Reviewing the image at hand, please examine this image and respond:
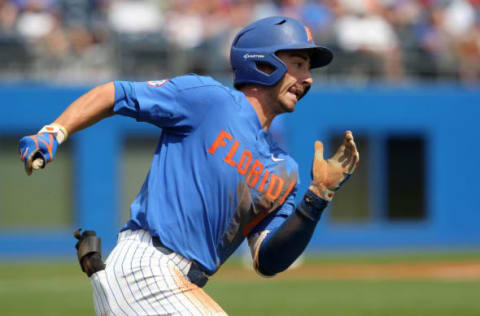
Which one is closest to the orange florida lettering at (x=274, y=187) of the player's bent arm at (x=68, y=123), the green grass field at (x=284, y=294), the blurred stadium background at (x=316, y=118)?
the player's bent arm at (x=68, y=123)

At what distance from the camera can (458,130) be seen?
61.6 ft

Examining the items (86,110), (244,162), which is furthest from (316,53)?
(86,110)

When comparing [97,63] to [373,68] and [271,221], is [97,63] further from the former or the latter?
[271,221]

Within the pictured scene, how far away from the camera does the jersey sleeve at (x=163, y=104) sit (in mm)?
4082

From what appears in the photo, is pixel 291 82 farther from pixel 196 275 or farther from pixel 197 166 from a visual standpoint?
pixel 196 275

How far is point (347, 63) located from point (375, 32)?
0.78 m

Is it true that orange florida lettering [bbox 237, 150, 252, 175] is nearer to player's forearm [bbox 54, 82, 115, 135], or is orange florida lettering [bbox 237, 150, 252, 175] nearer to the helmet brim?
the helmet brim

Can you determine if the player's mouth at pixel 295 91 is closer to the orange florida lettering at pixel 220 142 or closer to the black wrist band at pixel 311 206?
the orange florida lettering at pixel 220 142

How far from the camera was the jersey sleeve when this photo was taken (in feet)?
13.4

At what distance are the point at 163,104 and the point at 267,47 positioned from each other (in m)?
0.58

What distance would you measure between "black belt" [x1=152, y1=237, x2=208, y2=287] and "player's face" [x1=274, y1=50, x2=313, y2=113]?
84 cm

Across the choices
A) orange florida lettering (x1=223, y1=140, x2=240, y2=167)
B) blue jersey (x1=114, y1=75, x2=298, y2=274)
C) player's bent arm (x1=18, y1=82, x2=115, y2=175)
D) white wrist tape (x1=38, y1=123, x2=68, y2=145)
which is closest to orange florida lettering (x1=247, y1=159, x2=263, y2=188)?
blue jersey (x1=114, y1=75, x2=298, y2=274)

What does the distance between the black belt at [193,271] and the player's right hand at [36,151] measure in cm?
63

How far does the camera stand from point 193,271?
13.5ft
